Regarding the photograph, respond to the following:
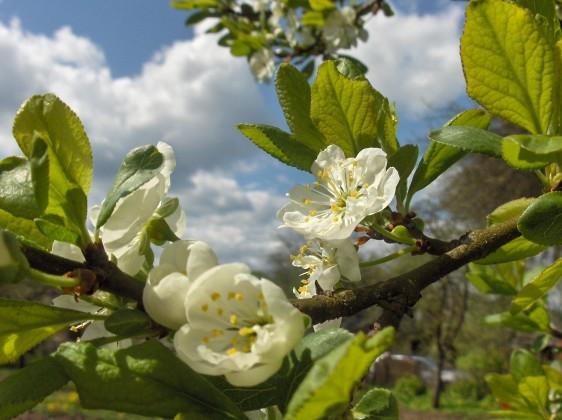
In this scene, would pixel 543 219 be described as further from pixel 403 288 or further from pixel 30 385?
pixel 30 385

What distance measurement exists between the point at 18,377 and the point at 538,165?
0.67 m

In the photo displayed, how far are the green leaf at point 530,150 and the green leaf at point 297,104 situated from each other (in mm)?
299

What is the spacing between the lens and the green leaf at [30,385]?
23.2 inches

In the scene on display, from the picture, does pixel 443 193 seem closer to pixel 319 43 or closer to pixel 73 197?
pixel 319 43

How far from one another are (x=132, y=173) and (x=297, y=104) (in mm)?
322

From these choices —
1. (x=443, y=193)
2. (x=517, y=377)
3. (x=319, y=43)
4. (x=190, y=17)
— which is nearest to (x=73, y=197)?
(x=517, y=377)

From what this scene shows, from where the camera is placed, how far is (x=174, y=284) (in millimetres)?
624

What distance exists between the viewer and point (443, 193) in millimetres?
15391

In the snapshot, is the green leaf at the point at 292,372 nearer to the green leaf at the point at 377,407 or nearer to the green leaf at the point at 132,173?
the green leaf at the point at 377,407

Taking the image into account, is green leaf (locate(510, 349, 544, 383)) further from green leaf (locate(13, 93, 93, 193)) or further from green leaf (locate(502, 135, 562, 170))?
green leaf (locate(13, 93, 93, 193))

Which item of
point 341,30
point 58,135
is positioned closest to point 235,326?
point 58,135

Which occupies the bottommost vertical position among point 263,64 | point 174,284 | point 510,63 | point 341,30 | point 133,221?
point 174,284

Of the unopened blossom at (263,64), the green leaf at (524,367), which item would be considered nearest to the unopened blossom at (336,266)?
the green leaf at (524,367)

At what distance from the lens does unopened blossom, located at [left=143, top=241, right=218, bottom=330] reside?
617 millimetres
